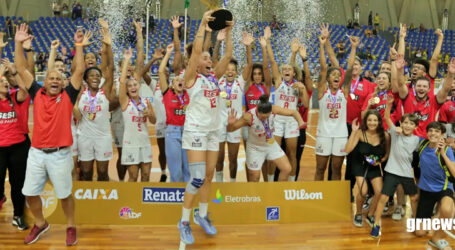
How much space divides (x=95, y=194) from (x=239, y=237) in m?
1.80

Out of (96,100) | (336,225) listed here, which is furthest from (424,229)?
(96,100)

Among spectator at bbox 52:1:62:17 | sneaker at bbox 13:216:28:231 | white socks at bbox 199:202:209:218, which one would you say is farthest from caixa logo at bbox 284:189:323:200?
spectator at bbox 52:1:62:17

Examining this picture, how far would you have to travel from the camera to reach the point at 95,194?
17.3 feet

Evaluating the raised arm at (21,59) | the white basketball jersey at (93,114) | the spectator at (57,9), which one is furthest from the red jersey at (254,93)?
the spectator at (57,9)

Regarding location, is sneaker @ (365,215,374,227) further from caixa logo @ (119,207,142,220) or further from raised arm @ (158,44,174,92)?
raised arm @ (158,44,174,92)

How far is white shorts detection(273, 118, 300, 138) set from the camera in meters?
6.32

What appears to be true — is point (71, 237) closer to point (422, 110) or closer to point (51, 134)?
point (51, 134)

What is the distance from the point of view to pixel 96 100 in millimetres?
5652

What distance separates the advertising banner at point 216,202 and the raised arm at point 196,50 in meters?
1.35

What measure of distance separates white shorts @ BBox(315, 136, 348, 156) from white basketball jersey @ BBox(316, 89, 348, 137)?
57 millimetres

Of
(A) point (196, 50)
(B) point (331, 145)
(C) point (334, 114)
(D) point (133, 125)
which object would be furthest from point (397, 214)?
(D) point (133, 125)

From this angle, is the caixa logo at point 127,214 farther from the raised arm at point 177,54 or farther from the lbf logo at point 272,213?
the raised arm at point 177,54

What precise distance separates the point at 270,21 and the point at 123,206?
2277 centimetres

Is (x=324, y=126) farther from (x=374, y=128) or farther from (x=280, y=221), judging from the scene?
(x=280, y=221)
